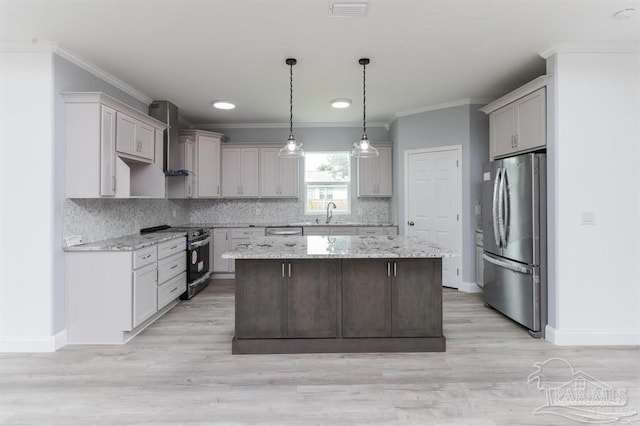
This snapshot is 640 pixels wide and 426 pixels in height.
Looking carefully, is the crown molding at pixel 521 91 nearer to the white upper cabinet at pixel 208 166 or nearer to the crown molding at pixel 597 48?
the crown molding at pixel 597 48

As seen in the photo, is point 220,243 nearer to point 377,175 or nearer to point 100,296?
point 100,296

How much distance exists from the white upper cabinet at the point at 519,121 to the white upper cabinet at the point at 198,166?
4148 millimetres

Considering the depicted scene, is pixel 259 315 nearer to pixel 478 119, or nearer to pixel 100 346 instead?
pixel 100 346

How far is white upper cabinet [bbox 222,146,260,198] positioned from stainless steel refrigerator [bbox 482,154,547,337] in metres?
3.76

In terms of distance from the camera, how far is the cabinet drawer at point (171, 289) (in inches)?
Result: 146

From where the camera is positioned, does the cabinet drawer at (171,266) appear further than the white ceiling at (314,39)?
Yes

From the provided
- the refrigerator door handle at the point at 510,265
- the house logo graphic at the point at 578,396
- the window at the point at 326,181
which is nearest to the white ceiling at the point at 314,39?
the window at the point at 326,181

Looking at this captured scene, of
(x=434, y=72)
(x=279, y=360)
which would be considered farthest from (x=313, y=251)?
(x=434, y=72)

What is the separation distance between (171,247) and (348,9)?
10.5ft

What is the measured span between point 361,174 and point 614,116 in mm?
3378

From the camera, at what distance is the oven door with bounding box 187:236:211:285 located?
4.47 metres

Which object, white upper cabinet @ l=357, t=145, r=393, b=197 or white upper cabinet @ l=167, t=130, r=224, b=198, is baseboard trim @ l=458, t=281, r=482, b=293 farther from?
white upper cabinet @ l=167, t=130, r=224, b=198

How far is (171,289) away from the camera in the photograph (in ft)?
13.0

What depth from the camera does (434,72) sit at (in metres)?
3.63
